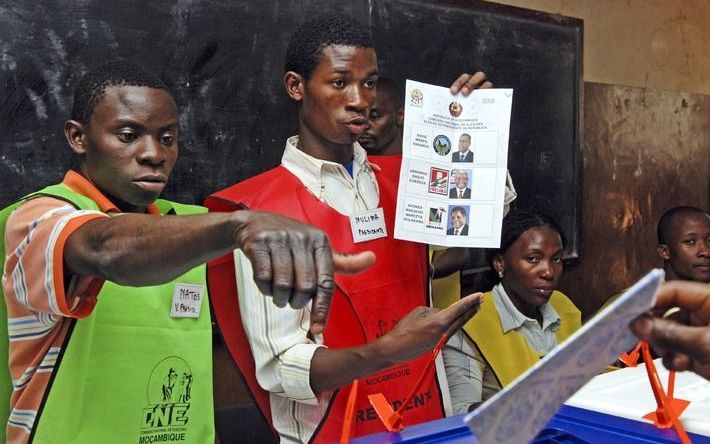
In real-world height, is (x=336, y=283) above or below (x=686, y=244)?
below

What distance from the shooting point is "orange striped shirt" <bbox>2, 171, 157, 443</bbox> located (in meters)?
1.19

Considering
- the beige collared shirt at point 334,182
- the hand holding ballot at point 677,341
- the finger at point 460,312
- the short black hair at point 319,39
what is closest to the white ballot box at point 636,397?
the finger at point 460,312

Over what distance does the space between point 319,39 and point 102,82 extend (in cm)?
55

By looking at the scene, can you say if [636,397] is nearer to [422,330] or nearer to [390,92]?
[422,330]

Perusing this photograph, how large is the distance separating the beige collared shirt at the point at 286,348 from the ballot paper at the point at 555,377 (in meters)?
0.90

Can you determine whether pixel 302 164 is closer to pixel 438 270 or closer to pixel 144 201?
pixel 144 201

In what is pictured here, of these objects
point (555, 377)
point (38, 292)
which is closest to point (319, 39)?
point (38, 292)

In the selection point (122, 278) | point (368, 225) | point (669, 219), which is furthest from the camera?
point (669, 219)

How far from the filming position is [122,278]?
1056 millimetres

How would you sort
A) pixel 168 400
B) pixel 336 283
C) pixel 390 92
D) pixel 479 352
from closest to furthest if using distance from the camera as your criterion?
pixel 168 400 < pixel 336 283 < pixel 479 352 < pixel 390 92

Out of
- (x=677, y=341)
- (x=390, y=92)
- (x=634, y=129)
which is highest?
(x=634, y=129)

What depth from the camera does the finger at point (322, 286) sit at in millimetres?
816

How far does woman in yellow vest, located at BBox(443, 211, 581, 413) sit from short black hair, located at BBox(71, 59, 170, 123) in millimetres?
1275

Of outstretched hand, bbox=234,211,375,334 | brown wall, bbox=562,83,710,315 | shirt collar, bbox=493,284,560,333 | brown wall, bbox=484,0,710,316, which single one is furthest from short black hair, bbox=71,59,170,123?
brown wall, bbox=562,83,710,315
